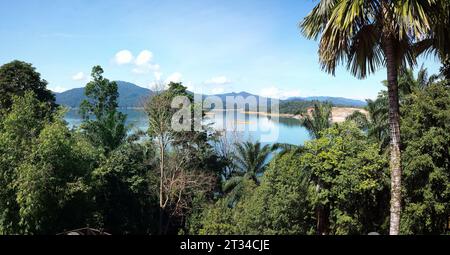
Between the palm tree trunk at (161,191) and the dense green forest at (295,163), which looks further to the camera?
the palm tree trunk at (161,191)

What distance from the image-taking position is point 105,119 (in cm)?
A: 2345

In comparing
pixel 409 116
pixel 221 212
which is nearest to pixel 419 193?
pixel 409 116

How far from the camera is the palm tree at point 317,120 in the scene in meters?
16.8

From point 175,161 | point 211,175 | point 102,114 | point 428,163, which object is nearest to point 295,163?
point 428,163

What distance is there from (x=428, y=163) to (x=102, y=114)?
21.6m

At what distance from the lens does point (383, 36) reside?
219 inches

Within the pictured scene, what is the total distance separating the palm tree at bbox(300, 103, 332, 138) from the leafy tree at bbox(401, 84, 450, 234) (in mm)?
5836

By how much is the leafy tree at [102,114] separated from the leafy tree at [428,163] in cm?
1704

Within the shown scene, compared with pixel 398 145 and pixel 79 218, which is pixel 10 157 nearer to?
pixel 79 218

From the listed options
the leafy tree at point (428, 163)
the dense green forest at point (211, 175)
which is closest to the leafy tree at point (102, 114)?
the dense green forest at point (211, 175)

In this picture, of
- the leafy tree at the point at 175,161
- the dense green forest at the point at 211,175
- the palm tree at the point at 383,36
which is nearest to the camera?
the palm tree at the point at 383,36

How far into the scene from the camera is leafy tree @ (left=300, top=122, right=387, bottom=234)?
12.4 m

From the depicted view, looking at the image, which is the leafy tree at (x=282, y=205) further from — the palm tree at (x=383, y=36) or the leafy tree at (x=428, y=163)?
the palm tree at (x=383, y=36)

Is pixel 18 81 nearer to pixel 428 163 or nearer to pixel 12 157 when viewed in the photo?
pixel 12 157
